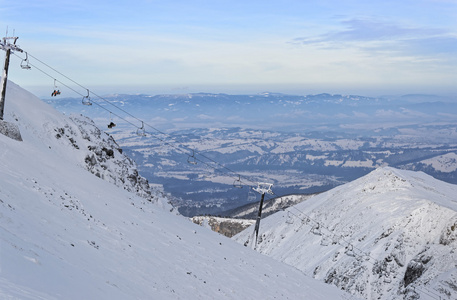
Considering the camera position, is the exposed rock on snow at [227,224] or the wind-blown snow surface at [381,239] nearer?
the wind-blown snow surface at [381,239]

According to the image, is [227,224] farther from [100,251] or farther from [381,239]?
[100,251]

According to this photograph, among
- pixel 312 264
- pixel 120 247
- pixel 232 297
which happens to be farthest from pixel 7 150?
pixel 312 264

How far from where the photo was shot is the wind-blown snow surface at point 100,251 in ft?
44.5

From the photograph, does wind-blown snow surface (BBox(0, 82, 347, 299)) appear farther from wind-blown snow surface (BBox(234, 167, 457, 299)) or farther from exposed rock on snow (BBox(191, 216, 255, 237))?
exposed rock on snow (BBox(191, 216, 255, 237))

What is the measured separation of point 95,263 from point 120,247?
4453mm

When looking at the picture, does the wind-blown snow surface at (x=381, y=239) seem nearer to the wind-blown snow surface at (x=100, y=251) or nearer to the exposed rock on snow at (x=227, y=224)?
the wind-blown snow surface at (x=100, y=251)

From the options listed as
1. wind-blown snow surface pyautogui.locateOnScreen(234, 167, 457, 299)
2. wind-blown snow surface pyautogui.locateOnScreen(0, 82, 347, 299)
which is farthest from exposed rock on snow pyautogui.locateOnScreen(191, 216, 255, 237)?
wind-blown snow surface pyautogui.locateOnScreen(0, 82, 347, 299)

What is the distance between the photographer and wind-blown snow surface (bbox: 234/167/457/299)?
173ft

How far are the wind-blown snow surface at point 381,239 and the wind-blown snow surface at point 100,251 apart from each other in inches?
901

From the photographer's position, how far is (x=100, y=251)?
19.9 m

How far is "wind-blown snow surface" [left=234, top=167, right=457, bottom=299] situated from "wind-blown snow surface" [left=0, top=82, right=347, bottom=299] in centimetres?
2289

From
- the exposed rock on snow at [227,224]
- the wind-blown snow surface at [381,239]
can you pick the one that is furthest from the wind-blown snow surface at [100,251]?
the exposed rock on snow at [227,224]

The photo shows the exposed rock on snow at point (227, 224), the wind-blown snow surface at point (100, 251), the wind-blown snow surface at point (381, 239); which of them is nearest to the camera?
the wind-blown snow surface at point (100, 251)

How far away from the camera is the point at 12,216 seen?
17453mm
